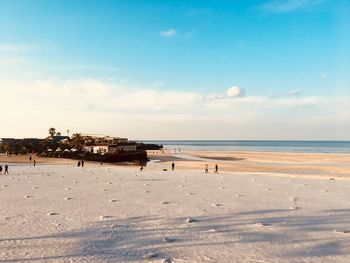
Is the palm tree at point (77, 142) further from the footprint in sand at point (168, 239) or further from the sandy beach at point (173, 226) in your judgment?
the footprint in sand at point (168, 239)

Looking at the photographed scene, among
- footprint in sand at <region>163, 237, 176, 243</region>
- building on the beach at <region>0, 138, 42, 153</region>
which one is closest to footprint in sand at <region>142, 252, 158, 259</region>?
footprint in sand at <region>163, 237, 176, 243</region>

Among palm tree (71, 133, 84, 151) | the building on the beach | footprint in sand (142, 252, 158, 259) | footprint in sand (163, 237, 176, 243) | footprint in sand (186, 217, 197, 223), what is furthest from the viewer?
palm tree (71, 133, 84, 151)

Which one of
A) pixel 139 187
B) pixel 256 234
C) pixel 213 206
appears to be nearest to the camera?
pixel 256 234

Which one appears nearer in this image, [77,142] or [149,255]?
[149,255]

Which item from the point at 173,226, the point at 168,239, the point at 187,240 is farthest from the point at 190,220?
the point at 168,239

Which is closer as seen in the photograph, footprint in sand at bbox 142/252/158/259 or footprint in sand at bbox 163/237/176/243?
footprint in sand at bbox 142/252/158/259

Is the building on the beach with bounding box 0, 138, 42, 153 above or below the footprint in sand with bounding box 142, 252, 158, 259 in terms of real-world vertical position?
above

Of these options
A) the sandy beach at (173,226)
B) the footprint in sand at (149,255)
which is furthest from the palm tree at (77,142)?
the footprint in sand at (149,255)

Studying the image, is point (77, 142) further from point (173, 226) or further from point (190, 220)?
point (173, 226)

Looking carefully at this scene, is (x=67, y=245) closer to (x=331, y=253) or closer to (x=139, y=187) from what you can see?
(x=331, y=253)

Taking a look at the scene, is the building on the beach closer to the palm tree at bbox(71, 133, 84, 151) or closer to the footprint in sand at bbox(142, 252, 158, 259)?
the palm tree at bbox(71, 133, 84, 151)

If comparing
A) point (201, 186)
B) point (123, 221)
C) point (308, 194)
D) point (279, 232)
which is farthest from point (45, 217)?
point (308, 194)

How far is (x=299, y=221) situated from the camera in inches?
513

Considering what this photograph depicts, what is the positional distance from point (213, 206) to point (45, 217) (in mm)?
7106
